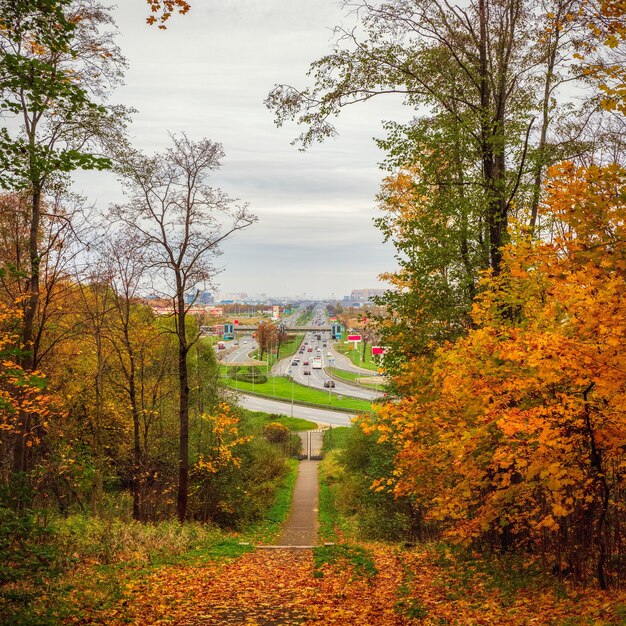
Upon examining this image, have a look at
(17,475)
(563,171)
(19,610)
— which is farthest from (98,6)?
(19,610)

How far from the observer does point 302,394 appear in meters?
72.1

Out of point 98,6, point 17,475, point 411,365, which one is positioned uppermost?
point 98,6

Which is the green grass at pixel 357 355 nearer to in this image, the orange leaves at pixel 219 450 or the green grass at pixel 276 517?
the green grass at pixel 276 517

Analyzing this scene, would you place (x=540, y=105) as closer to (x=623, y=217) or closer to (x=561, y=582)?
(x=623, y=217)

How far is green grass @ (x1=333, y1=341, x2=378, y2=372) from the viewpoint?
103 meters

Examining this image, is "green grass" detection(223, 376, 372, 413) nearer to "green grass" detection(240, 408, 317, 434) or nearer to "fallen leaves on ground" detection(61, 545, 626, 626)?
"green grass" detection(240, 408, 317, 434)

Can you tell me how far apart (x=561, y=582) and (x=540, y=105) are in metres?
9.85

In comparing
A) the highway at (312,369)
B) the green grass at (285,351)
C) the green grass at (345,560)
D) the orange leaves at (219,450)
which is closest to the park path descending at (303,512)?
the orange leaves at (219,450)

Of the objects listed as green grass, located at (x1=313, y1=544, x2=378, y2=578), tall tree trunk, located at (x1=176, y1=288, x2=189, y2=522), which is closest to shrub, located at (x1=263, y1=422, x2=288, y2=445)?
tall tree trunk, located at (x1=176, y1=288, x2=189, y2=522)

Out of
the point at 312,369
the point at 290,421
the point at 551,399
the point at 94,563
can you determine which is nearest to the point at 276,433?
the point at 290,421

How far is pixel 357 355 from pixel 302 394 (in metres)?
47.2

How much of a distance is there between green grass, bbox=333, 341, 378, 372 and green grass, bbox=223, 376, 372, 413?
18.9 m

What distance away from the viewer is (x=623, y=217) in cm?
478

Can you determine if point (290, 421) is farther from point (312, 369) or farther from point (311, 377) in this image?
point (312, 369)
